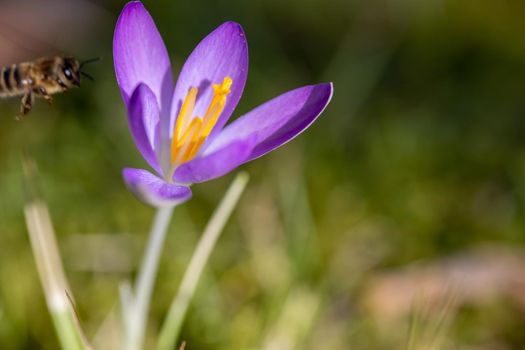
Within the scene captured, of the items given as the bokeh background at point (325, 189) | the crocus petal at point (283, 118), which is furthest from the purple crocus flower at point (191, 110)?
the bokeh background at point (325, 189)

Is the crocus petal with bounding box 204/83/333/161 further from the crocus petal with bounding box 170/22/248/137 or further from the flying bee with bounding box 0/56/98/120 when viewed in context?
the flying bee with bounding box 0/56/98/120

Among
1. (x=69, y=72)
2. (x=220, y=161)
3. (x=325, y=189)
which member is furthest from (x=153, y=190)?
(x=325, y=189)

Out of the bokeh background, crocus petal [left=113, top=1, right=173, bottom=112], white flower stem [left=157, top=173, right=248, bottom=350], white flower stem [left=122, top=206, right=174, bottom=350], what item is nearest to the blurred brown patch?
the bokeh background

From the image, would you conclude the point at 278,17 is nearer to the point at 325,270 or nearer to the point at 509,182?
the point at 509,182

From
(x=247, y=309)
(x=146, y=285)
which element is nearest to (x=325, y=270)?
(x=247, y=309)

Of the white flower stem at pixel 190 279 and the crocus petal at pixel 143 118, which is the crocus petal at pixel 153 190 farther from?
the white flower stem at pixel 190 279
